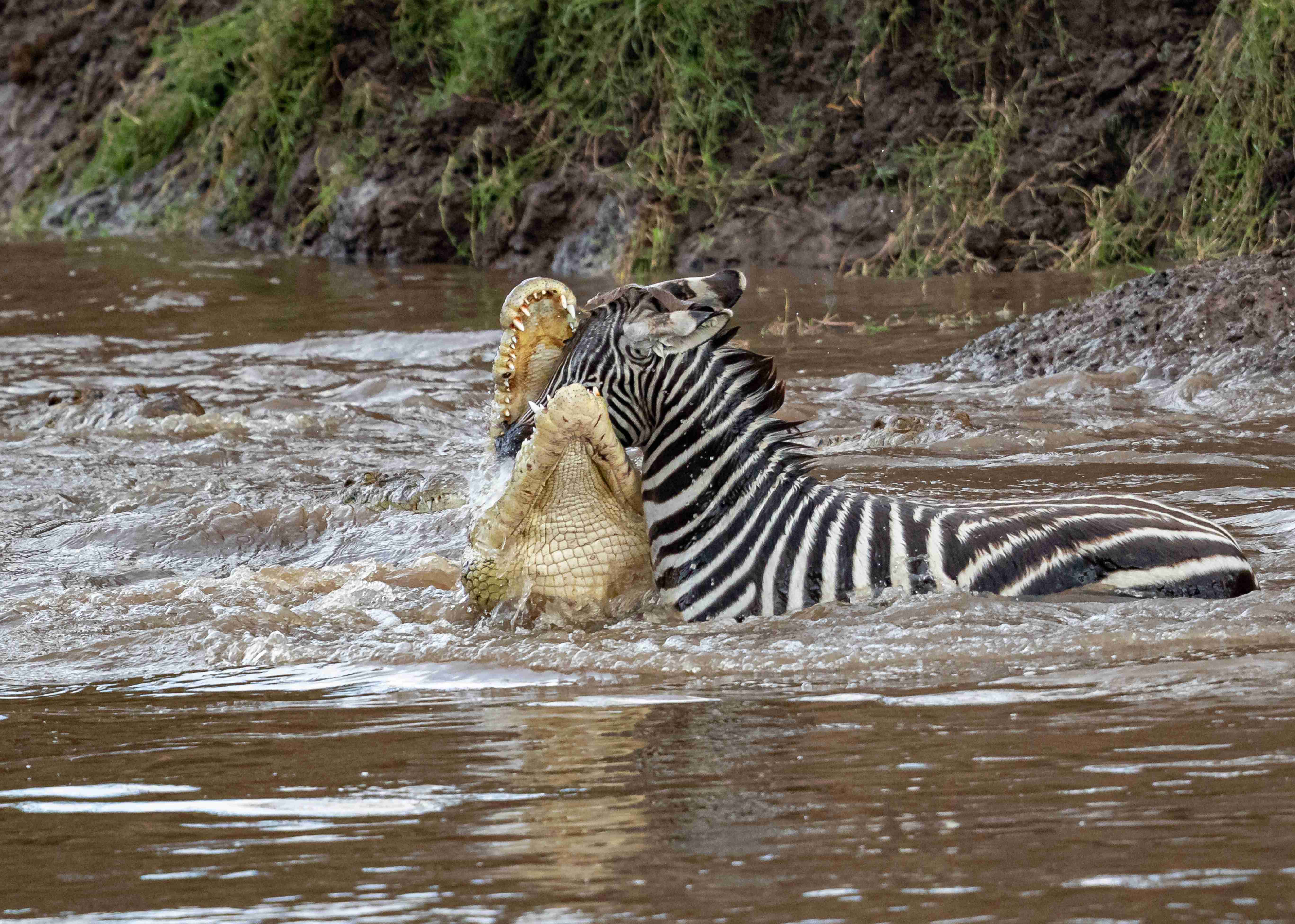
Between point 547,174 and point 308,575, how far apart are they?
885cm

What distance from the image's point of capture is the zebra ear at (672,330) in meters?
4.40

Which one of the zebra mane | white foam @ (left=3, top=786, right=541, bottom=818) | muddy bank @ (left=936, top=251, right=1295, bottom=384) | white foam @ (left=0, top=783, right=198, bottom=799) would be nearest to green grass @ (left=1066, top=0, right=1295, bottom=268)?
muddy bank @ (left=936, top=251, right=1295, bottom=384)

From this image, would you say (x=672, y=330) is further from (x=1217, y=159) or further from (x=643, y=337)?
(x=1217, y=159)

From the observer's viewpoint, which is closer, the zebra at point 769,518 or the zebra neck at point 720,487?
the zebra at point 769,518

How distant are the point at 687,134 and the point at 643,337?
8647mm

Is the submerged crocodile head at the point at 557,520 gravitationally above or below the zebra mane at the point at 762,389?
below

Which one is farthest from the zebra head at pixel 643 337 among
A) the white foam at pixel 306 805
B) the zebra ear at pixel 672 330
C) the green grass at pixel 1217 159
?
the green grass at pixel 1217 159

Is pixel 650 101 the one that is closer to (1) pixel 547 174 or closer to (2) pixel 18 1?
(1) pixel 547 174

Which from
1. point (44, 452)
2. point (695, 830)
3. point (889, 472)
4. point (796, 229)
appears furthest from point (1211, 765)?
point (796, 229)

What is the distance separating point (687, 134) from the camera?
41.9 ft

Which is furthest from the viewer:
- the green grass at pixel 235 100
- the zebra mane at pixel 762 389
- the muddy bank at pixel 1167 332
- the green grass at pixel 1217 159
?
the green grass at pixel 235 100

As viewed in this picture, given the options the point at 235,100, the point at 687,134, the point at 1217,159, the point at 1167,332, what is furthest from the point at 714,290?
the point at 235,100

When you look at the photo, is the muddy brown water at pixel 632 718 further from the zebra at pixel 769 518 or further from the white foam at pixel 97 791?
the zebra at pixel 769 518

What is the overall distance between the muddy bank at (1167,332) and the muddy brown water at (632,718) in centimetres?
32
